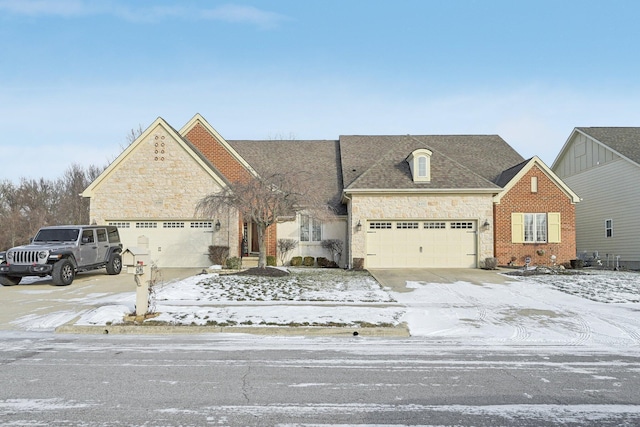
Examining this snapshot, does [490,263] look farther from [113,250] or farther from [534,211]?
[113,250]

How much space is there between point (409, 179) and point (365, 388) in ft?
60.7

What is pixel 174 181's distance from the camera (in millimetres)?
23734

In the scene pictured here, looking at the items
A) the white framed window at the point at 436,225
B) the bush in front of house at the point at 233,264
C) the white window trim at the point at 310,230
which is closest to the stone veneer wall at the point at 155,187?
the bush in front of house at the point at 233,264

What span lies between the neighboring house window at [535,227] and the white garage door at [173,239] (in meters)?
14.2

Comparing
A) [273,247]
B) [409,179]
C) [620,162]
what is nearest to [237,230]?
[273,247]

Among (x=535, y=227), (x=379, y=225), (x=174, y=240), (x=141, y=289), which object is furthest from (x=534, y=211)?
(x=141, y=289)

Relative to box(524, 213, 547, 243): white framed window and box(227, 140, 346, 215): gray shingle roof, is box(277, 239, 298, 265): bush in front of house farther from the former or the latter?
box(524, 213, 547, 243): white framed window

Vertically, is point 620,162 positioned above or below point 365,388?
above

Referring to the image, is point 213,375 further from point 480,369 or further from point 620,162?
point 620,162

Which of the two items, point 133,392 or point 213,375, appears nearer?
point 133,392

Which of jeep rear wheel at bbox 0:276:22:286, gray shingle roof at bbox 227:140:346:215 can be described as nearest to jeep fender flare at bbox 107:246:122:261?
jeep rear wheel at bbox 0:276:22:286

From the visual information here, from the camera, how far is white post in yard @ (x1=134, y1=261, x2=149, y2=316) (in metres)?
10.1

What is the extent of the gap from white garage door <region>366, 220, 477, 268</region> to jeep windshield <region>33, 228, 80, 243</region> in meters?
12.0

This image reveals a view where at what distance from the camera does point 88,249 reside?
17938mm
